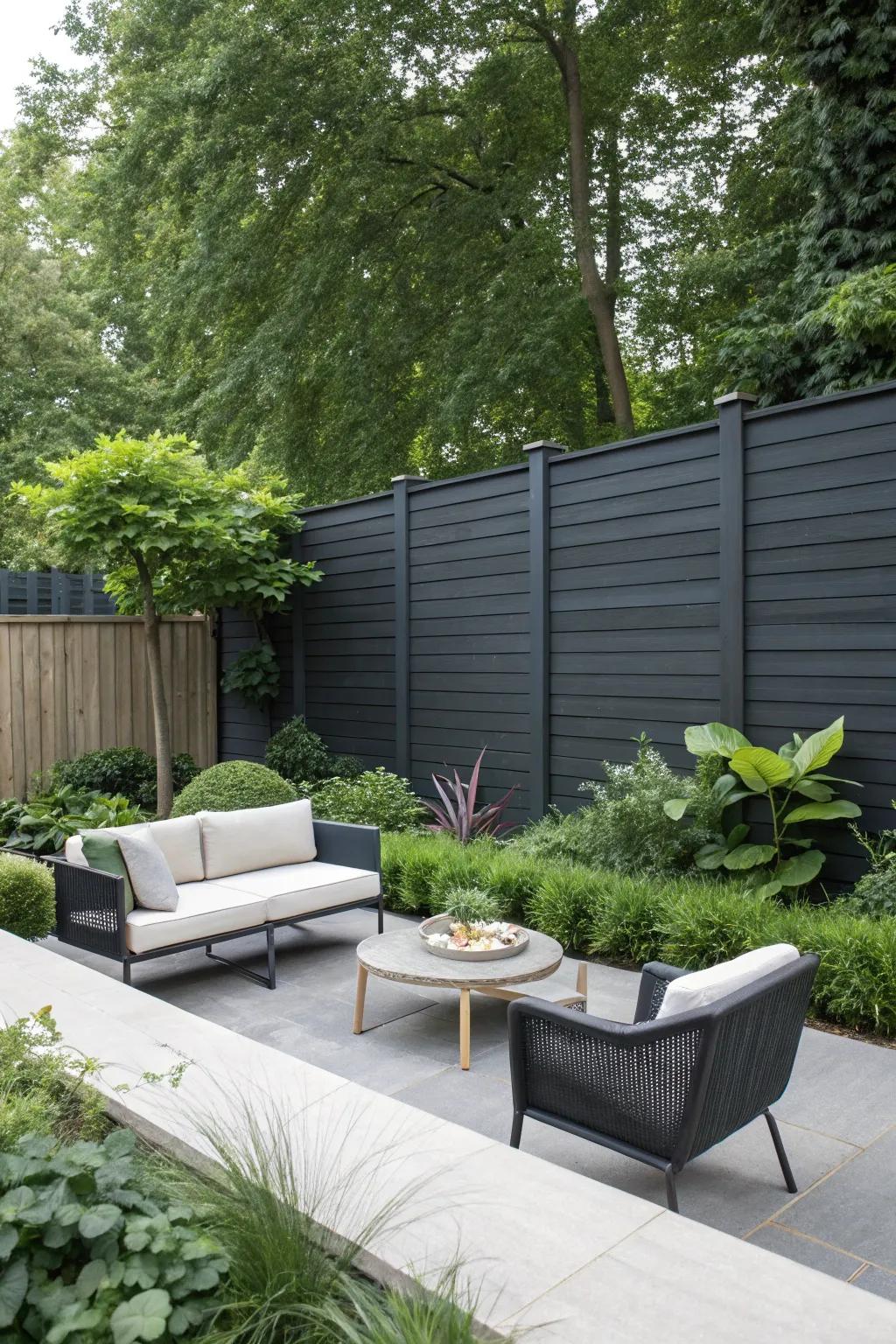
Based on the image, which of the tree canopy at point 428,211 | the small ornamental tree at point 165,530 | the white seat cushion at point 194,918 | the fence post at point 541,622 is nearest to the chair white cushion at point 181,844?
the white seat cushion at point 194,918

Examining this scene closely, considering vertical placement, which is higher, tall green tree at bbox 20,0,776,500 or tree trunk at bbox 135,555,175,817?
tall green tree at bbox 20,0,776,500

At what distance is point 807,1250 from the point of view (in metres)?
2.49

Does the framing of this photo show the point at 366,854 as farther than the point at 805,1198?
Yes

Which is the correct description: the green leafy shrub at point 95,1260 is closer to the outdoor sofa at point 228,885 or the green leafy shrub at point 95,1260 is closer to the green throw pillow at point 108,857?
the outdoor sofa at point 228,885

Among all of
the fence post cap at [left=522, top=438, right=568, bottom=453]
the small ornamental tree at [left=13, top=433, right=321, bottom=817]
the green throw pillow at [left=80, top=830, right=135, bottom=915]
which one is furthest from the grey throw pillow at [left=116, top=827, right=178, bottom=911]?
the fence post cap at [left=522, top=438, right=568, bottom=453]

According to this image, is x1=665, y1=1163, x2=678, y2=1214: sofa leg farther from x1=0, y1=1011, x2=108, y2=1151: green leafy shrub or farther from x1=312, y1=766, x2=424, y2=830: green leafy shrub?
x1=312, y1=766, x2=424, y2=830: green leafy shrub

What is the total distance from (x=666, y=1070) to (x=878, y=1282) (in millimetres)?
675

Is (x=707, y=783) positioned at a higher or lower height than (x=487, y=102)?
lower

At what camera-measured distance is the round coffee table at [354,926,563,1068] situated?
12.3 feet

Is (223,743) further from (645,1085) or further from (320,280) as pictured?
(645,1085)

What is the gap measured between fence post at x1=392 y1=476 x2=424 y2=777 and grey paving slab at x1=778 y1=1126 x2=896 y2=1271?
5.27 m

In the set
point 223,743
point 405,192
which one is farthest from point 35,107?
point 223,743

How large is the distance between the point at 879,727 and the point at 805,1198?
2841 mm

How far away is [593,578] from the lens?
21.3ft
